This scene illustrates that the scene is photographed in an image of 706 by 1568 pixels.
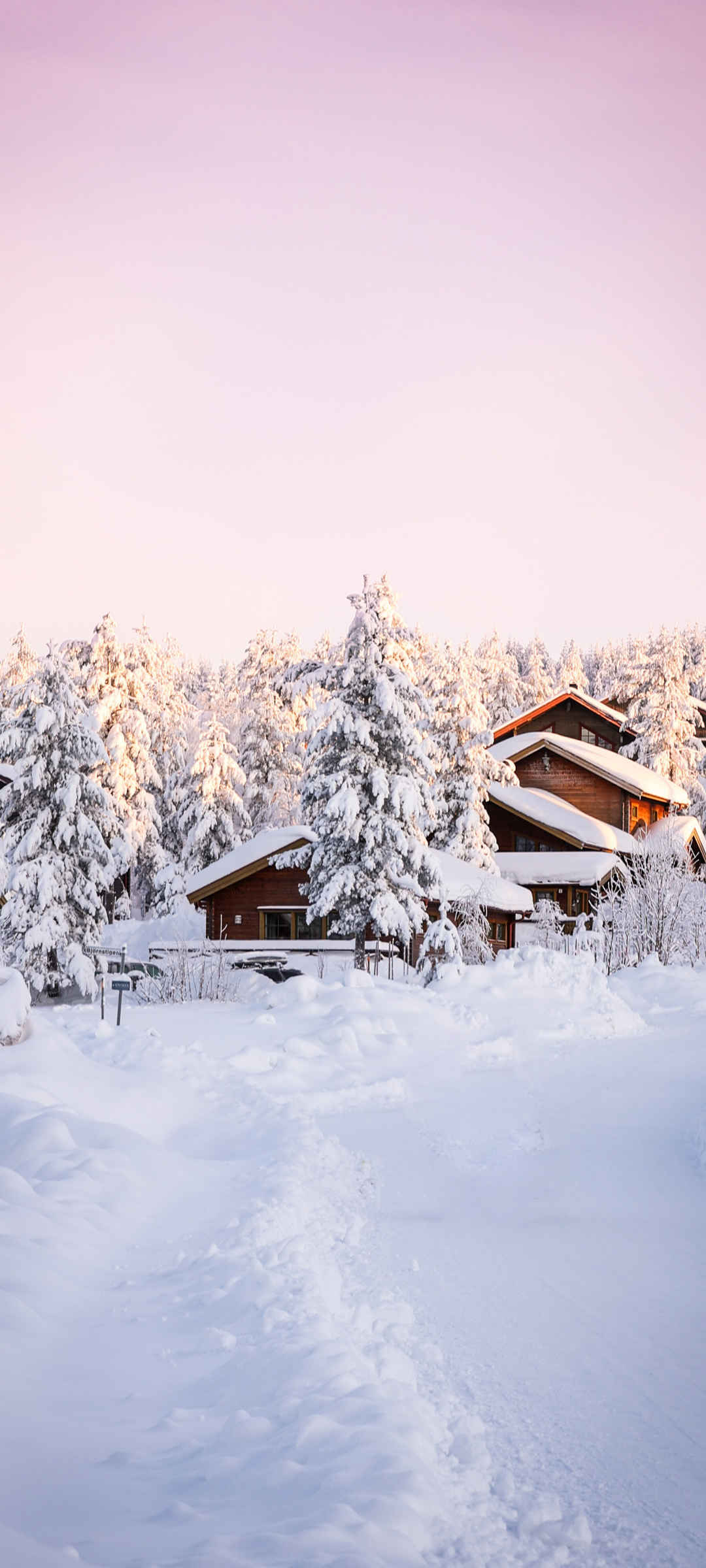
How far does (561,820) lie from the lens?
129ft

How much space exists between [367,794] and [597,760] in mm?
19716

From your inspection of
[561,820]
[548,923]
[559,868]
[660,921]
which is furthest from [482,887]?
[561,820]

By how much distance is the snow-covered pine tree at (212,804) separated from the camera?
145 feet

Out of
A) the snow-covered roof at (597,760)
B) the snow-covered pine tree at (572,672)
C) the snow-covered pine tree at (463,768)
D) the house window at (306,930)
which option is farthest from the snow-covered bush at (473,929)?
the snow-covered pine tree at (572,672)

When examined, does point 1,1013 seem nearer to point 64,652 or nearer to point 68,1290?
point 68,1290

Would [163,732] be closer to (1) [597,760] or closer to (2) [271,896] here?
(2) [271,896]

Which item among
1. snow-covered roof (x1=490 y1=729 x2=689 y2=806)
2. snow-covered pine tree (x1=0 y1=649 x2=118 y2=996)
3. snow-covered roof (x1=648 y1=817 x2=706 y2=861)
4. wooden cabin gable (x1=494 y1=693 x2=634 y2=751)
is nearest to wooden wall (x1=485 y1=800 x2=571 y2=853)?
snow-covered roof (x1=490 y1=729 x2=689 y2=806)

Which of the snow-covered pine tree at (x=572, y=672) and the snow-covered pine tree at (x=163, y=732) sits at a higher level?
the snow-covered pine tree at (x=572, y=672)

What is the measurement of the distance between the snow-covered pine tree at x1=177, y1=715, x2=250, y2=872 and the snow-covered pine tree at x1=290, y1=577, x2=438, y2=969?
1761 centimetres

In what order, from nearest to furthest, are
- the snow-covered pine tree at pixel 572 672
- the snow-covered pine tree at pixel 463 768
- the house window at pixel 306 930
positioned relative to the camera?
the house window at pixel 306 930
the snow-covered pine tree at pixel 463 768
the snow-covered pine tree at pixel 572 672

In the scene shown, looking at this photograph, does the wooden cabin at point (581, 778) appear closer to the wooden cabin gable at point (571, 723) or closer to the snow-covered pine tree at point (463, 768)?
the wooden cabin gable at point (571, 723)

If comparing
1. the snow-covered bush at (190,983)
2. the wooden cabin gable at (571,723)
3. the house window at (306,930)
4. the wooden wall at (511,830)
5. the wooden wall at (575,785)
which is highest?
the wooden cabin gable at (571,723)

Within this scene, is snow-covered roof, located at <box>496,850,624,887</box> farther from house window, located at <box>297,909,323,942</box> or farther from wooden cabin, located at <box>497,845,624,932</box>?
house window, located at <box>297,909,323,942</box>

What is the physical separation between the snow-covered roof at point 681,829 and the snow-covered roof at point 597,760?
1125mm
